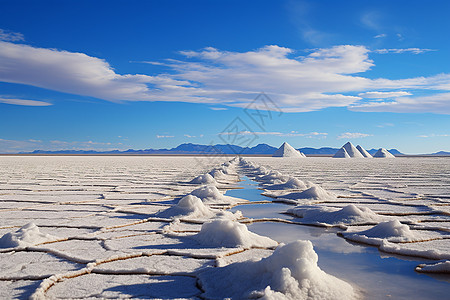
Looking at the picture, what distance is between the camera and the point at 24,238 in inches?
131

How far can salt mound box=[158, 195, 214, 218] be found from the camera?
15.6ft

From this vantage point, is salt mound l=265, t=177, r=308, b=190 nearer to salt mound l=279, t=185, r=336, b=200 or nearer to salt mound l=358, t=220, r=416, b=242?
salt mound l=279, t=185, r=336, b=200

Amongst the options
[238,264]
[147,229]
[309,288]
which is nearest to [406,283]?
[309,288]

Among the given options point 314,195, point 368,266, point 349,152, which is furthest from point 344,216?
point 349,152

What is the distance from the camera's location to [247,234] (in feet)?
11.0

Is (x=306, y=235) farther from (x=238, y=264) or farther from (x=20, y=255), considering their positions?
(x=20, y=255)

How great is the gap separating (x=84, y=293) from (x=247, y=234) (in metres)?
1.53

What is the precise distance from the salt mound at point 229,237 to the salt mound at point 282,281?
0.90 metres

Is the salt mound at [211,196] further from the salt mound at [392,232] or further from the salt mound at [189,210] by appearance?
the salt mound at [392,232]

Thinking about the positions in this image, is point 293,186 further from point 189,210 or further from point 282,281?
point 282,281

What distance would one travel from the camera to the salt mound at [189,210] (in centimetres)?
475

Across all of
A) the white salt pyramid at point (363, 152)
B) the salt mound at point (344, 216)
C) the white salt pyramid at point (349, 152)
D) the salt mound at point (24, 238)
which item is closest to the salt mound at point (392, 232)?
the salt mound at point (344, 216)

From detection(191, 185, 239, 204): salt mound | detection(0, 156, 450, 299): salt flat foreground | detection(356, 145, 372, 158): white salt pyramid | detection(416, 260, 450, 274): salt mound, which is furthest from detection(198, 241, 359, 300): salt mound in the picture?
detection(356, 145, 372, 158): white salt pyramid

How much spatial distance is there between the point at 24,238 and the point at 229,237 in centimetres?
176
